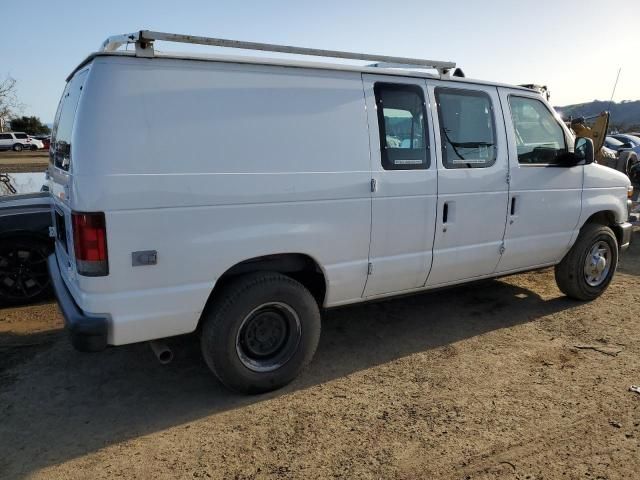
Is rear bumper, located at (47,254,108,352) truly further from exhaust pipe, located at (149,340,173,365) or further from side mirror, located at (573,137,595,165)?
side mirror, located at (573,137,595,165)

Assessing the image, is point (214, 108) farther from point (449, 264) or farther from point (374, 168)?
point (449, 264)

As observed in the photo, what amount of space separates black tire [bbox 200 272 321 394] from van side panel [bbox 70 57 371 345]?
0.17 m

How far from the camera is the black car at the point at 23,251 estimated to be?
5145mm

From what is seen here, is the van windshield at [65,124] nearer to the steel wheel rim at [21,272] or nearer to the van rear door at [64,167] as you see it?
the van rear door at [64,167]

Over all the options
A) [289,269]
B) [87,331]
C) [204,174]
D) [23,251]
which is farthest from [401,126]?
[23,251]

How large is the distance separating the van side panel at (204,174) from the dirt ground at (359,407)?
2.31 ft

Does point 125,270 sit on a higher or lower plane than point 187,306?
higher

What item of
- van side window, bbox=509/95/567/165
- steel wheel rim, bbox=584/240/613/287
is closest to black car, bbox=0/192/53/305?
van side window, bbox=509/95/567/165

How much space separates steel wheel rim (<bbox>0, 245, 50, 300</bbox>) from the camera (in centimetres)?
518

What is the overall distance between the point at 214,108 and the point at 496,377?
286 centimetres

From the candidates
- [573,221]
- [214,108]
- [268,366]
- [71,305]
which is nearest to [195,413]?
[268,366]

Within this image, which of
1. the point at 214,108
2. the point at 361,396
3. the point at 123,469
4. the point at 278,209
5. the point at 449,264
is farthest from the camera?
the point at 449,264

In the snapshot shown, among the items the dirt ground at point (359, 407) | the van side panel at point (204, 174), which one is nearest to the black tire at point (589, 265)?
the dirt ground at point (359, 407)

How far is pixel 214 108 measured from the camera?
3088 millimetres
